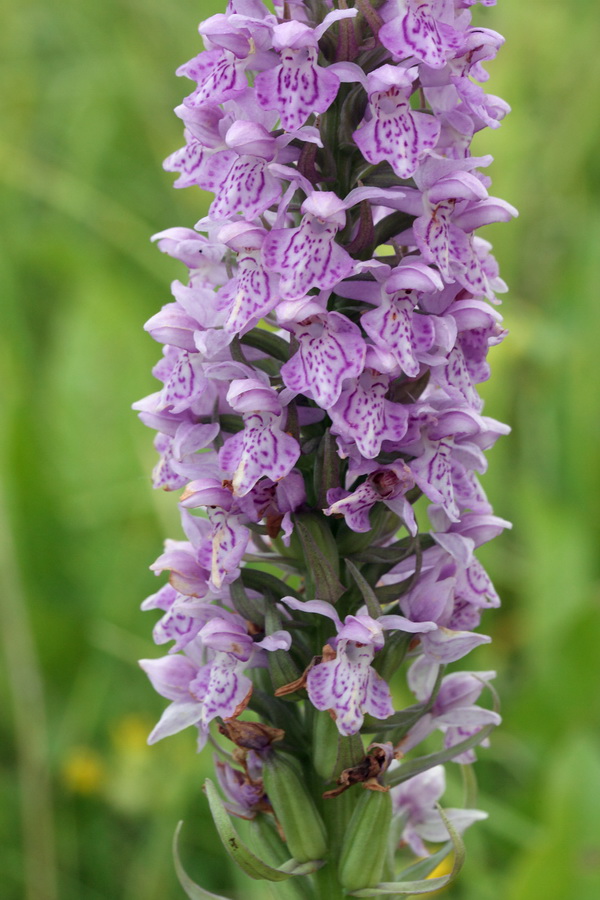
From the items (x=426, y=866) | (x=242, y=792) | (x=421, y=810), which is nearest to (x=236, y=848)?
(x=242, y=792)

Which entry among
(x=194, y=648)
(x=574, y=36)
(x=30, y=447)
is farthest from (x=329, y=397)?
(x=574, y=36)

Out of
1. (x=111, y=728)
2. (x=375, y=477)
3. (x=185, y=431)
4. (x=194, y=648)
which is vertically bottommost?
(x=111, y=728)

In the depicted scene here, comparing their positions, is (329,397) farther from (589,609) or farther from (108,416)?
(108,416)

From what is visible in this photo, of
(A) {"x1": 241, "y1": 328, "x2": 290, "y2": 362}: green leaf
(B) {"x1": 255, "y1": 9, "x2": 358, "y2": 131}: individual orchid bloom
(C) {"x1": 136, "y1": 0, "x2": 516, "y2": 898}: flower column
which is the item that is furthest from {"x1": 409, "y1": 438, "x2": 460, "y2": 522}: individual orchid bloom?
(B) {"x1": 255, "y1": 9, "x2": 358, "y2": 131}: individual orchid bloom

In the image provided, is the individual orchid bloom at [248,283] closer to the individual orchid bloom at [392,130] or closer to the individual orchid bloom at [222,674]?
the individual orchid bloom at [392,130]

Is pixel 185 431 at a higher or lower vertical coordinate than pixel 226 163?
lower

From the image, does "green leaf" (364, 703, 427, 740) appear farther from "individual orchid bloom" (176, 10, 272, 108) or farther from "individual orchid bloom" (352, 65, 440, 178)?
"individual orchid bloom" (176, 10, 272, 108)
